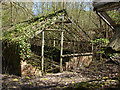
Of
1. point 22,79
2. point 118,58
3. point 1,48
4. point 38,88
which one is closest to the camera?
point 38,88

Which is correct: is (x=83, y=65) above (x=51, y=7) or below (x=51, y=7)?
below

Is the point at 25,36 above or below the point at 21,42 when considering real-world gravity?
above

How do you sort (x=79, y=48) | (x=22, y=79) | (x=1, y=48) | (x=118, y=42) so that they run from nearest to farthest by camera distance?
(x=118, y=42) < (x=22, y=79) < (x=1, y=48) < (x=79, y=48)

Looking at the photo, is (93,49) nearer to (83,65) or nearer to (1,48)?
(83,65)

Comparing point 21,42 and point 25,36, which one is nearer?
point 21,42

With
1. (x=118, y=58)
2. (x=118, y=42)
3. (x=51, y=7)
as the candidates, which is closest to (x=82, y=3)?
(x=51, y=7)

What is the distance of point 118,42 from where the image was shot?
89.5 inches

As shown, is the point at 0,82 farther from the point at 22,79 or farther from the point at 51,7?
the point at 51,7

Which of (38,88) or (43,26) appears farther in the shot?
(43,26)

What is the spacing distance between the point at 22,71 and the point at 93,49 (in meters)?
5.77

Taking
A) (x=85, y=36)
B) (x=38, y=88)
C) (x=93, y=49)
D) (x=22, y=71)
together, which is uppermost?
(x=85, y=36)

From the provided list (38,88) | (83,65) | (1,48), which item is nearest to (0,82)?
(38,88)

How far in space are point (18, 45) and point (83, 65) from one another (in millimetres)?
4668

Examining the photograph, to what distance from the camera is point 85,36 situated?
8.74 m
